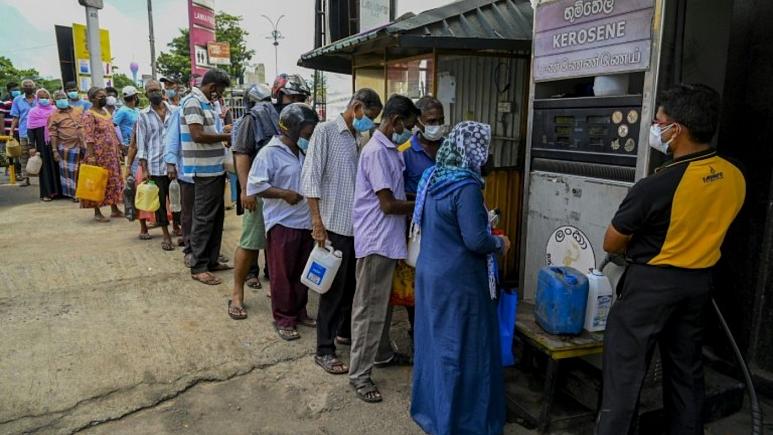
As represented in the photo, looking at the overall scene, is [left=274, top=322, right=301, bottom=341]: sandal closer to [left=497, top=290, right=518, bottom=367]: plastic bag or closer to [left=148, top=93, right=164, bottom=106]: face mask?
[left=497, top=290, right=518, bottom=367]: plastic bag

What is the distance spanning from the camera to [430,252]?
2.64 meters

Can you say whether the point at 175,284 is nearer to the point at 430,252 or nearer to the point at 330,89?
the point at 430,252

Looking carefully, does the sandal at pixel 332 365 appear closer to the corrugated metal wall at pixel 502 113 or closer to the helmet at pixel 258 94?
the corrugated metal wall at pixel 502 113

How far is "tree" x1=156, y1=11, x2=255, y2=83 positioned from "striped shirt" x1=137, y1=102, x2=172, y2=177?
30.0 meters

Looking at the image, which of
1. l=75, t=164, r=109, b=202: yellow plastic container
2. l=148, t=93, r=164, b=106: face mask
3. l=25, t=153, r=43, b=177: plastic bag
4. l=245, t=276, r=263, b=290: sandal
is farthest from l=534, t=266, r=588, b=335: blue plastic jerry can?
l=25, t=153, r=43, b=177: plastic bag

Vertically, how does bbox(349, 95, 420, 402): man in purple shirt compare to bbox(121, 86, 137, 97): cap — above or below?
below

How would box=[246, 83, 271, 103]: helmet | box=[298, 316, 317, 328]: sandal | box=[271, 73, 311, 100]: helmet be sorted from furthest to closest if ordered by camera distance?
box=[246, 83, 271, 103]: helmet < box=[271, 73, 311, 100]: helmet < box=[298, 316, 317, 328]: sandal

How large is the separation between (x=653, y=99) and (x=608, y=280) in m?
0.94

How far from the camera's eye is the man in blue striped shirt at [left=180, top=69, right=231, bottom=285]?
482cm

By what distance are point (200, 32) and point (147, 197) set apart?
8.05 m

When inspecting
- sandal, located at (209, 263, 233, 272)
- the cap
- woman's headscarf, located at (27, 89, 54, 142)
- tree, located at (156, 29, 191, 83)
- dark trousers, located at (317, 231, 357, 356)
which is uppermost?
tree, located at (156, 29, 191, 83)

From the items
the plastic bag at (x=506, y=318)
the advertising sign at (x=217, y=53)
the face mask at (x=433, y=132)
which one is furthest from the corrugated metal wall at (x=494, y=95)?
the advertising sign at (x=217, y=53)

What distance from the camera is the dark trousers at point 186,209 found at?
531 cm

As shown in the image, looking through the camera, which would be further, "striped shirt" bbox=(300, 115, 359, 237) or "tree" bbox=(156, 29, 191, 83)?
"tree" bbox=(156, 29, 191, 83)
